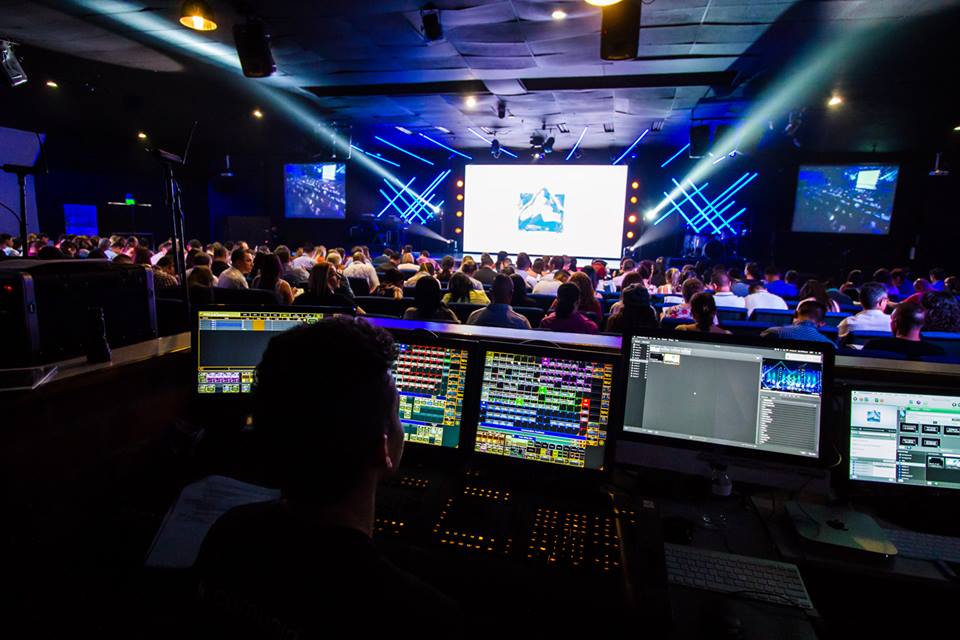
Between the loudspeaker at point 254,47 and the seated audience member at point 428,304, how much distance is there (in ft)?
10.2

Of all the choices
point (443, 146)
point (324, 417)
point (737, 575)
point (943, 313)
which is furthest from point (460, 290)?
point (443, 146)

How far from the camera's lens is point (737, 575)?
126 centimetres

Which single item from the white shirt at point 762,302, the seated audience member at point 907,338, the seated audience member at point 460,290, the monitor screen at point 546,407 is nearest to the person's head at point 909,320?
the seated audience member at point 907,338

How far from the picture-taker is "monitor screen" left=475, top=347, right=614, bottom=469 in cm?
151

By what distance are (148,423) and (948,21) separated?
23.0 ft

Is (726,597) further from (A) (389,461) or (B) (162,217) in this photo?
(B) (162,217)

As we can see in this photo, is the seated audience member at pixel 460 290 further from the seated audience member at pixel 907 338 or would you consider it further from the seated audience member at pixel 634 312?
the seated audience member at pixel 907 338

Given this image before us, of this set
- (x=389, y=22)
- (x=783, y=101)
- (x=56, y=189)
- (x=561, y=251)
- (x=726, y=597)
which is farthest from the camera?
(x=561, y=251)

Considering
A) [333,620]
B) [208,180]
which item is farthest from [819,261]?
[208,180]

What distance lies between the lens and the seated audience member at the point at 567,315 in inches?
152

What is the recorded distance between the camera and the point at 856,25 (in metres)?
4.97

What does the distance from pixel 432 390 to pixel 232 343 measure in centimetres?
79

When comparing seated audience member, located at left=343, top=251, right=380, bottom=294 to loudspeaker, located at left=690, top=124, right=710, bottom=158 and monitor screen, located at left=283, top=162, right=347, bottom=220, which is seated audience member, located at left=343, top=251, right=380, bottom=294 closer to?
loudspeaker, located at left=690, top=124, right=710, bottom=158

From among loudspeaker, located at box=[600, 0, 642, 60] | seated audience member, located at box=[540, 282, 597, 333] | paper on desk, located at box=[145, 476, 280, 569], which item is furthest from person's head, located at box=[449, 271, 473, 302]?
paper on desk, located at box=[145, 476, 280, 569]
